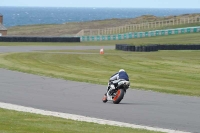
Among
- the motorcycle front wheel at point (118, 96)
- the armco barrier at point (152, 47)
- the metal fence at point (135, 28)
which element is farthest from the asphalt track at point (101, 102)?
the metal fence at point (135, 28)

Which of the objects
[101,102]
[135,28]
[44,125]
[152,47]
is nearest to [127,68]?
[101,102]

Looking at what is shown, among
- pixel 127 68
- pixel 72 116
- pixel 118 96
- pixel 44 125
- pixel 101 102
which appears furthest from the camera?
pixel 127 68

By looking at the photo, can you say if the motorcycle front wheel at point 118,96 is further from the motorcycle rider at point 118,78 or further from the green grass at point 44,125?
the green grass at point 44,125

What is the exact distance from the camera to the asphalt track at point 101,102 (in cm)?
Result: 1512

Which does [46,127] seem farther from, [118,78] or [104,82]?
[104,82]

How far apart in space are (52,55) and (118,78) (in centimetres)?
2107

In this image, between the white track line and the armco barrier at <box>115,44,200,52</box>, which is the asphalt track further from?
the armco barrier at <box>115,44,200,52</box>

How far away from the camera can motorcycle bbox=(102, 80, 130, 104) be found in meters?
17.3

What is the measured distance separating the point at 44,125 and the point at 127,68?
58.4 feet

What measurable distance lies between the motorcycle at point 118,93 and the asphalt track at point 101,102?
189mm

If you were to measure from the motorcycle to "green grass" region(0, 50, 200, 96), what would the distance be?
135 inches

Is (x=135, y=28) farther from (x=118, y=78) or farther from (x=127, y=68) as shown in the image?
(x=118, y=78)

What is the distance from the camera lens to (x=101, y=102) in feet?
60.0

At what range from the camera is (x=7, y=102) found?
17.8 m
